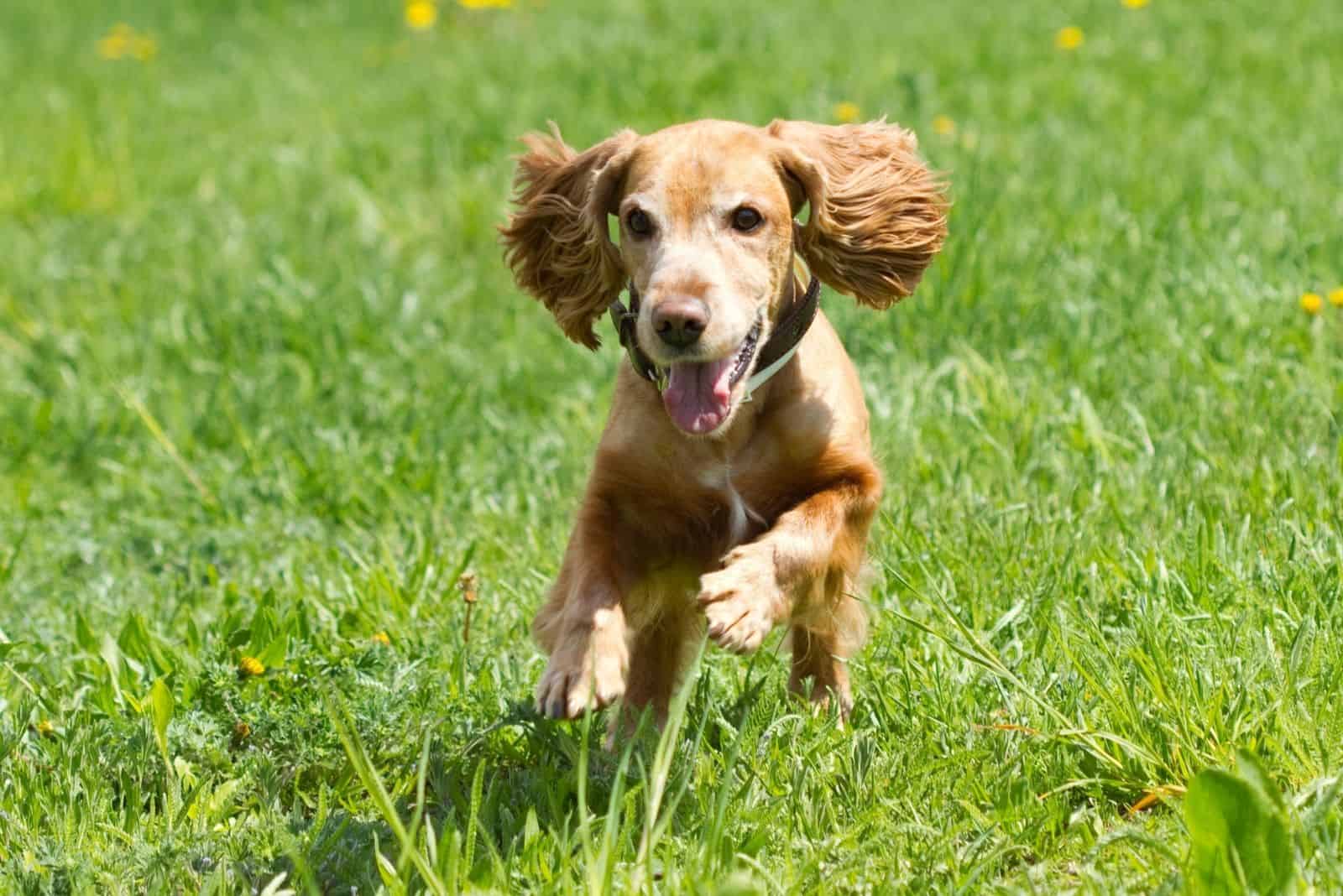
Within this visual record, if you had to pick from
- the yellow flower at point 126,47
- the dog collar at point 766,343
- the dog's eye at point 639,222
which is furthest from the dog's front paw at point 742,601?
the yellow flower at point 126,47

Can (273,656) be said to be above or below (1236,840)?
below

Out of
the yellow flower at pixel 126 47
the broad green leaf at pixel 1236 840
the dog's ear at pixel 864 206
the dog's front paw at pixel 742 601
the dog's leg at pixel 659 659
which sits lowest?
the dog's leg at pixel 659 659

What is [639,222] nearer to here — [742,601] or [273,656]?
[742,601]

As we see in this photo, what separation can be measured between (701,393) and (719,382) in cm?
4

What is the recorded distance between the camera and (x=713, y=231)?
9.95 ft

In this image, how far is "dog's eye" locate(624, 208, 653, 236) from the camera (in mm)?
3086

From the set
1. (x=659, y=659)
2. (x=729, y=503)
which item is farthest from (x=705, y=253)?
(x=659, y=659)

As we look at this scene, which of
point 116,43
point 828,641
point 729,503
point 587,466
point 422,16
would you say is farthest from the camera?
point 116,43

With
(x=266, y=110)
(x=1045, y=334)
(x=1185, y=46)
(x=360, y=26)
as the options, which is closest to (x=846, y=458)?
(x=1045, y=334)

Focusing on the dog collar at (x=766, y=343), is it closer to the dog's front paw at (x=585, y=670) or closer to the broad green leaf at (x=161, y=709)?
the dog's front paw at (x=585, y=670)

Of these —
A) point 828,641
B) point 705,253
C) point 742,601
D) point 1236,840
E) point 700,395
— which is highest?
point 705,253

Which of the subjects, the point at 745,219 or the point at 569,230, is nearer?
the point at 745,219

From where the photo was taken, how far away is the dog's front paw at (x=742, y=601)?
108 inches

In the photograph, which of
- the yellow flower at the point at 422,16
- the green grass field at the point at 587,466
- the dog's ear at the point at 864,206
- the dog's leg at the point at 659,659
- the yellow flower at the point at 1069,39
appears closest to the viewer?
the green grass field at the point at 587,466
